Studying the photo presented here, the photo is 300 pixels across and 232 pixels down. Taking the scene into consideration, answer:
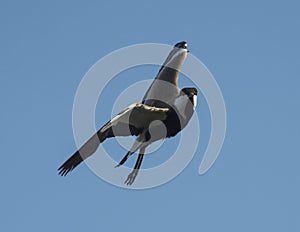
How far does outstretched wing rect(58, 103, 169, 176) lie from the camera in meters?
21.7

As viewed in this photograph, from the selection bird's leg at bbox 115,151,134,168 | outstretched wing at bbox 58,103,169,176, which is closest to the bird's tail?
outstretched wing at bbox 58,103,169,176

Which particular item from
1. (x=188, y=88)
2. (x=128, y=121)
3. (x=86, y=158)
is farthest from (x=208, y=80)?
(x=86, y=158)

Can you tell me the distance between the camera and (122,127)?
23.6m

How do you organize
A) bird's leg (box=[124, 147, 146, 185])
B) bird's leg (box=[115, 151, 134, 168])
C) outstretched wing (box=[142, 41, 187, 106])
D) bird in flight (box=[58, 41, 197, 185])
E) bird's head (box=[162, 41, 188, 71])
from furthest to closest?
bird's head (box=[162, 41, 188, 71]) < outstretched wing (box=[142, 41, 187, 106]) < bird's leg (box=[124, 147, 146, 185]) < bird's leg (box=[115, 151, 134, 168]) < bird in flight (box=[58, 41, 197, 185])

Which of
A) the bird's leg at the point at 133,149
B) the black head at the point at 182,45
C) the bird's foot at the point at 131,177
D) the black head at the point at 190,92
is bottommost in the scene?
the bird's foot at the point at 131,177

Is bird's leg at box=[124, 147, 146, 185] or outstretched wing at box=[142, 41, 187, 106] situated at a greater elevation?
outstretched wing at box=[142, 41, 187, 106]

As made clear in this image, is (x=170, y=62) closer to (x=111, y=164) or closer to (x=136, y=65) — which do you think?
(x=136, y=65)

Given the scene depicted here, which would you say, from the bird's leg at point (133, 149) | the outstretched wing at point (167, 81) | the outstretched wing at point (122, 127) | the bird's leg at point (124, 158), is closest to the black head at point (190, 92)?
the outstretched wing at point (167, 81)

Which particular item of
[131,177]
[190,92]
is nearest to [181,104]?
[190,92]

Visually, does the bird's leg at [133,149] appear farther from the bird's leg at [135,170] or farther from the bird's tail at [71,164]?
the bird's tail at [71,164]

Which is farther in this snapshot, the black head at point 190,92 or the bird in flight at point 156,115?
the black head at point 190,92

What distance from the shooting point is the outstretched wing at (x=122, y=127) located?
2172cm

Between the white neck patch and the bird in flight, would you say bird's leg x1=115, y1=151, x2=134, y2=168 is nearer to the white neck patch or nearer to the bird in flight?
the bird in flight

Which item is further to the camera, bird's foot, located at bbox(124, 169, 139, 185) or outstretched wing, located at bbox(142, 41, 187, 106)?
outstretched wing, located at bbox(142, 41, 187, 106)
